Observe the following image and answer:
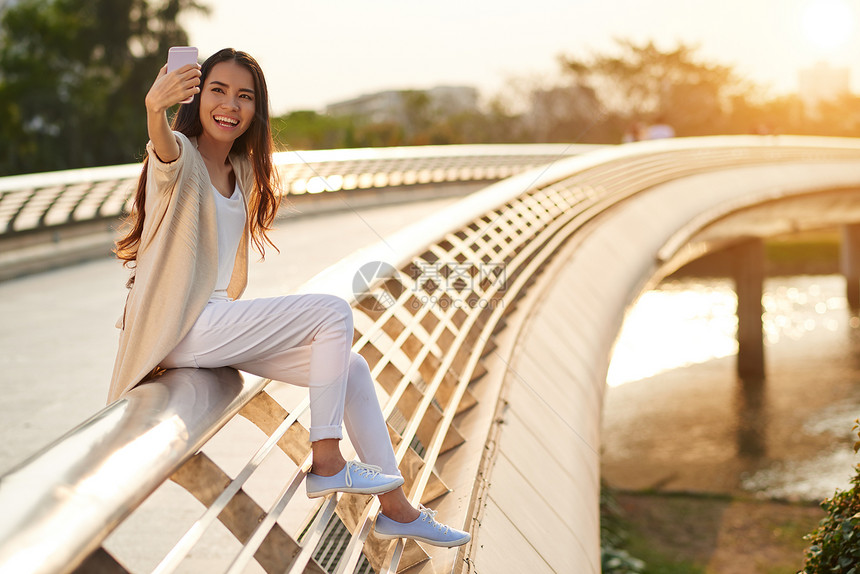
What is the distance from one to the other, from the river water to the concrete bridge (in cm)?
214

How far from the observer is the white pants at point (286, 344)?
6.75 feet

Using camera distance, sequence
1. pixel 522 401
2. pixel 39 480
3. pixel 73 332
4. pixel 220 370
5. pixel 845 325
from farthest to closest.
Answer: pixel 845 325 → pixel 73 332 → pixel 522 401 → pixel 220 370 → pixel 39 480

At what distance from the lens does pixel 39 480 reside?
4.11 feet

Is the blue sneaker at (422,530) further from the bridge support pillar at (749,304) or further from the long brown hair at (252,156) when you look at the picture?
the bridge support pillar at (749,304)

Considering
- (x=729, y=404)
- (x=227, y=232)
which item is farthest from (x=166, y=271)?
(x=729, y=404)

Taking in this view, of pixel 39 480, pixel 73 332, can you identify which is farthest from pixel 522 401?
pixel 73 332

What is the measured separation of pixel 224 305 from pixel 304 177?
10565 millimetres

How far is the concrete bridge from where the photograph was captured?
143 centimetres

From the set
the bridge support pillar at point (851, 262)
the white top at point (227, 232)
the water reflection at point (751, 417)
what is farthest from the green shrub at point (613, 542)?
the bridge support pillar at point (851, 262)

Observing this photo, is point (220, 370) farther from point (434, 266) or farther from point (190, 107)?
point (434, 266)

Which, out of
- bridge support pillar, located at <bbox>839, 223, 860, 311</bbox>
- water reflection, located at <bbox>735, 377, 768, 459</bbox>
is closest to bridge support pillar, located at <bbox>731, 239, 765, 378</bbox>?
water reflection, located at <bbox>735, 377, 768, 459</bbox>

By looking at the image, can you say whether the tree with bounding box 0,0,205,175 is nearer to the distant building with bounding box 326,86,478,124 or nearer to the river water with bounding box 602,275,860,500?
the distant building with bounding box 326,86,478,124

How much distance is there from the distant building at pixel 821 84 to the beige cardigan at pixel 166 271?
57.6 metres

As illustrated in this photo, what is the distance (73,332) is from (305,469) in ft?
13.7
